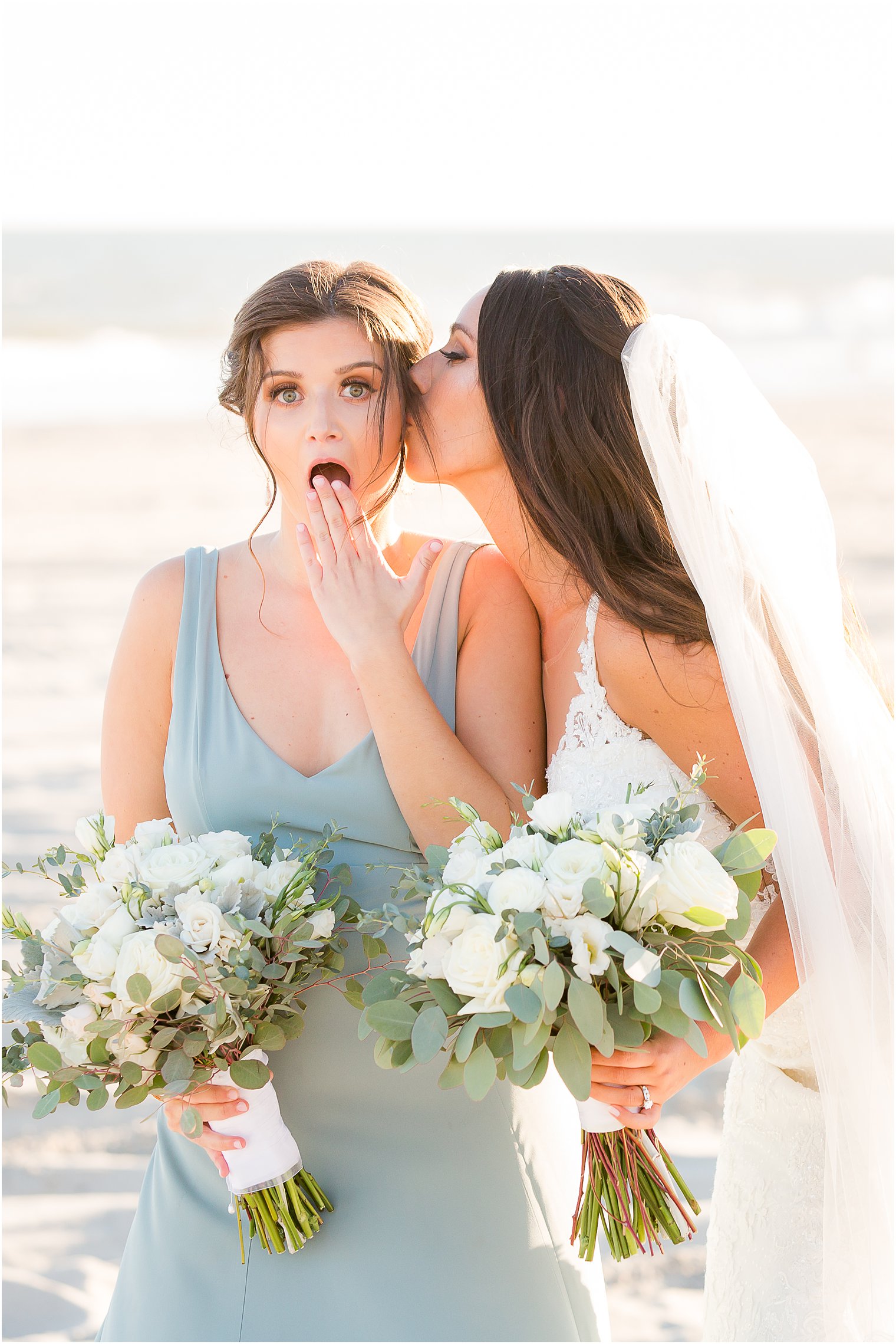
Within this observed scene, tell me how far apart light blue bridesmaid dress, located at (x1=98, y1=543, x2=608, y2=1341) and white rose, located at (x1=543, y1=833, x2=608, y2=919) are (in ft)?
2.15

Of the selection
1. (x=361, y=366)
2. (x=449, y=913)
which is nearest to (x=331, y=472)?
(x=361, y=366)

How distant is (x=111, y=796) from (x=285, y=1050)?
780 mm

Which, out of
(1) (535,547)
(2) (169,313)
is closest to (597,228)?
(2) (169,313)

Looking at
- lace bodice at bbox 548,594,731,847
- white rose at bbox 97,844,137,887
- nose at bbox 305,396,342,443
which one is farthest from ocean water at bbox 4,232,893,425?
white rose at bbox 97,844,137,887

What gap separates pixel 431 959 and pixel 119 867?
2.16ft

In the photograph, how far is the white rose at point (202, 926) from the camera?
6.62 feet

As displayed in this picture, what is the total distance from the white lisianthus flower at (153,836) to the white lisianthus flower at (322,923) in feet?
1.14

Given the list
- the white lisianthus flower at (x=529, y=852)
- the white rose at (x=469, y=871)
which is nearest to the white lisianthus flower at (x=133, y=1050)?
the white rose at (x=469, y=871)

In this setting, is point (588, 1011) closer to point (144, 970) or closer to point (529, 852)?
point (529, 852)

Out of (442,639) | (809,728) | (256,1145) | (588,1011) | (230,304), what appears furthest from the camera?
(230,304)

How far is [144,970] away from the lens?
1.96 meters

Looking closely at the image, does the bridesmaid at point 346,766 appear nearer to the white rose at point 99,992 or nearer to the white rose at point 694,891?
the white rose at point 99,992

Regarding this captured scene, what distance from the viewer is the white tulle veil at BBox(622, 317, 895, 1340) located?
2211 mm

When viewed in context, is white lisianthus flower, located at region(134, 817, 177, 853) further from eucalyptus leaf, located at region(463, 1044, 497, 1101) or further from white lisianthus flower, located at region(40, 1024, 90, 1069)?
eucalyptus leaf, located at region(463, 1044, 497, 1101)
